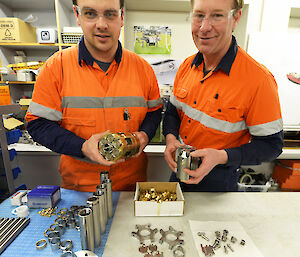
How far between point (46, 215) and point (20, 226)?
0.12 metres

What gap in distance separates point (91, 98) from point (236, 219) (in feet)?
3.30

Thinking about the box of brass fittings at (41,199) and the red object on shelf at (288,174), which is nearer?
the box of brass fittings at (41,199)

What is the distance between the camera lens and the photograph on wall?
2479 mm

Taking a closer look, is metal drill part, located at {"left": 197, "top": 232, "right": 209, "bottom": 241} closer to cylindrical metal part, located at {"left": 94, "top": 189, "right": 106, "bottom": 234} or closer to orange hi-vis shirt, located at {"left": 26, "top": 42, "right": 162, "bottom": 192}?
cylindrical metal part, located at {"left": 94, "top": 189, "right": 106, "bottom": 234}

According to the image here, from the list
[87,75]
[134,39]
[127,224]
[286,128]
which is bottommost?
[127,224]

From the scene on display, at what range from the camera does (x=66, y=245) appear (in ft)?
2.74

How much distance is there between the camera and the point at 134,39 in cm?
251

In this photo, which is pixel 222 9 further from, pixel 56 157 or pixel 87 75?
pixel 56 157

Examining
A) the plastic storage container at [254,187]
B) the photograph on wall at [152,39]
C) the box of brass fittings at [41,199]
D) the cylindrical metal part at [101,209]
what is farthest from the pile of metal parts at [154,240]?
the photograph on wall at [152,39]

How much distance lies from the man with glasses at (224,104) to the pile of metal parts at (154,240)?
274mm

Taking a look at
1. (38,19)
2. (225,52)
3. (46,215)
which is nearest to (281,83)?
(225,52)

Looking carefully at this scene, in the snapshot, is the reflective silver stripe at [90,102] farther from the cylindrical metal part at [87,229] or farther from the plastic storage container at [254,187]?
the plastic storage container at [254,187]

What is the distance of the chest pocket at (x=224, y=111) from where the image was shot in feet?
3.64

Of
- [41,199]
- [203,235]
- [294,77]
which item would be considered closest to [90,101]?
[41,199]
